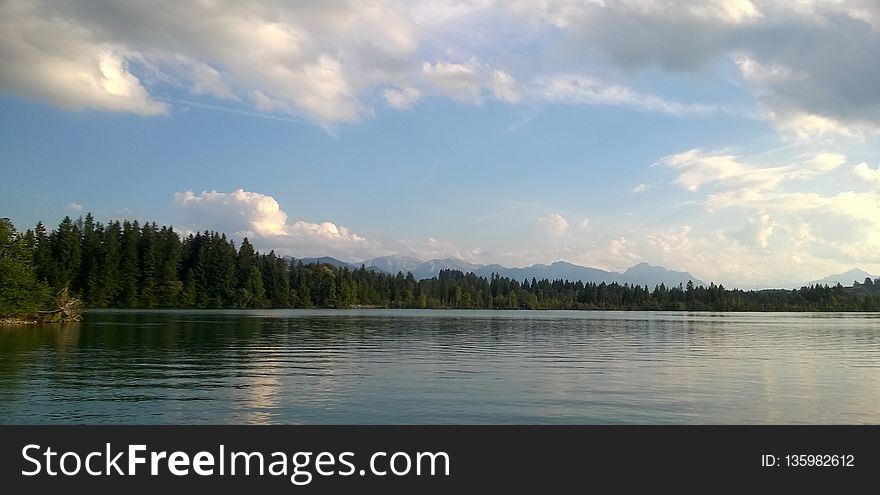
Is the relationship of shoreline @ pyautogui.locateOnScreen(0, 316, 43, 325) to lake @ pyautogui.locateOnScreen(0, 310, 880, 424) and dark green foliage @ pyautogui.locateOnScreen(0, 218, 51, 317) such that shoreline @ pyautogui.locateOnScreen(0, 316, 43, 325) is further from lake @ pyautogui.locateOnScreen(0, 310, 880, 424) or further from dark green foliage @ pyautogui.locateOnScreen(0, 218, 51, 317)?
lake @ pyautogui.locateOnScreen(0, 310, 880, 424)

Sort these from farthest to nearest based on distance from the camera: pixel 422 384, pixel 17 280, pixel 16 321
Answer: pixel 16 321
pixel 17 280
pixel 422 384

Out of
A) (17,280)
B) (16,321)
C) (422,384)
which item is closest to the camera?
(422,384)

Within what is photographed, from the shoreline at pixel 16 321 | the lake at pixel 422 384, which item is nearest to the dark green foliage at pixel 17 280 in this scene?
the shoreline at pixel 16 321

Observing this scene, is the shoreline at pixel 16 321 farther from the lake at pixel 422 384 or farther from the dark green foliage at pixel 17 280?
the lake at pixel 422 384

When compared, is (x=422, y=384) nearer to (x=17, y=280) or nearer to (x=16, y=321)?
(x=17, y=280)

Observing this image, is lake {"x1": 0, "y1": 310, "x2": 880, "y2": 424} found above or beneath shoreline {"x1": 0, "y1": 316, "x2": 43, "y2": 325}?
beneath

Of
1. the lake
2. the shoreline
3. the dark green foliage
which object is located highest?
the dark green foliage

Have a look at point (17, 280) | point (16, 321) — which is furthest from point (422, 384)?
point (16, 321)

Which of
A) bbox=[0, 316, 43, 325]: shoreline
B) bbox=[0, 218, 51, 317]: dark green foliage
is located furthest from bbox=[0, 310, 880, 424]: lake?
bbox=[0, 316, 43, 325]: shoreline

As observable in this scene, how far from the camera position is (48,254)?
172 metres

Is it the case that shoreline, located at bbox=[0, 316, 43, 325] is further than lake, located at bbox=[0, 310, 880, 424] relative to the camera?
Yes

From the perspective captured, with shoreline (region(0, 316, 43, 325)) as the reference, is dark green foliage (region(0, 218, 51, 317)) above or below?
above

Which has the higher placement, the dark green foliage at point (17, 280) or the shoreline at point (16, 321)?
the dark green foliage at point (17, 280)

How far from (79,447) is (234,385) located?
45.0 feet
